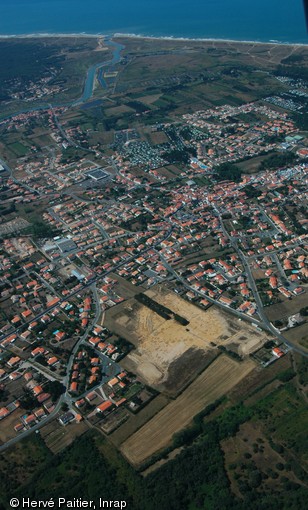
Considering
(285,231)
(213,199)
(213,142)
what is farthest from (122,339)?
(213,142)

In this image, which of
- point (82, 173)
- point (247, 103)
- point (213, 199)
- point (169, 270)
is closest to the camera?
point (169, 270)

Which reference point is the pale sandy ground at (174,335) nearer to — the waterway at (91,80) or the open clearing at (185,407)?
the open clearing at (185,407)

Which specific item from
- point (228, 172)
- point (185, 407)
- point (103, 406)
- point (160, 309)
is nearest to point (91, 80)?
point (228, 172)

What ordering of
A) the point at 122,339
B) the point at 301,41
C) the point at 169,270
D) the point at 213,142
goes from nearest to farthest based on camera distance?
1. the point at 122,339
2. the point at 169,270
3. the point at 213,142
4. the point at 301,41

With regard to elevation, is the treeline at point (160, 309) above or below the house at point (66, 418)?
below

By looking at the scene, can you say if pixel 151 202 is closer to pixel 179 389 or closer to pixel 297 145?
pixel 297 145

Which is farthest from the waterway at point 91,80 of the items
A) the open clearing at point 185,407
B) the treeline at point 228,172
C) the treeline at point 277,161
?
the open clearing at point 185,407

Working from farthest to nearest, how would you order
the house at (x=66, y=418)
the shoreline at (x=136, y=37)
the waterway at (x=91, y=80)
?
the shoreline at (x=136, y=37), the waterway at (x=91, y=80), the house at (x=66, y=418)
